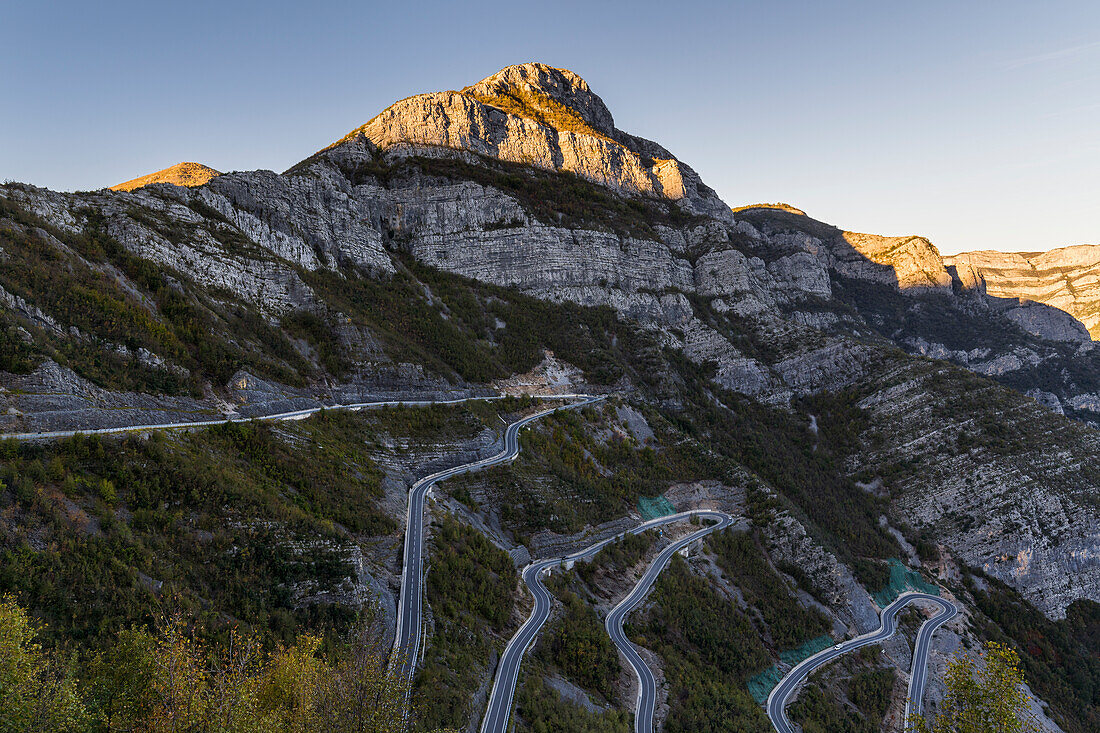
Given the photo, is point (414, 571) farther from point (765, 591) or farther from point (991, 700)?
point (765, 591)

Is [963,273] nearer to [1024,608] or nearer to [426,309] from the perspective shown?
[1024,608]

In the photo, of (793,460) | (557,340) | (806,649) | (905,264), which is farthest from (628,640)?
(905,264)

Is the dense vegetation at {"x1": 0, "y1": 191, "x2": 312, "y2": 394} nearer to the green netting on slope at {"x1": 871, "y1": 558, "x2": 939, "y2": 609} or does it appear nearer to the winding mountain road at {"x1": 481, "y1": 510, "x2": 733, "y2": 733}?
the winding mountain road at {"x1": 481, "y1": 510, "x2": 733, "y2": 733}

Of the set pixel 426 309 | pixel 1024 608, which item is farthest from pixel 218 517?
pixel 1024 608

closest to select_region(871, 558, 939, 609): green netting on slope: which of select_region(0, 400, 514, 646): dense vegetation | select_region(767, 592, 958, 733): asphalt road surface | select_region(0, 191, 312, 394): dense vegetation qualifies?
select_region(767, 592, 958, 733): asphalt road surface

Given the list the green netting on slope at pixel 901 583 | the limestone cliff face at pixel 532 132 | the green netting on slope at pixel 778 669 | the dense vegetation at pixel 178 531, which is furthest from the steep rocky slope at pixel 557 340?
the green netting on slope at pixel 778 669

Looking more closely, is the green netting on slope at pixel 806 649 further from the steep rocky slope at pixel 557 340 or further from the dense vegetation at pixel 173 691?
the dense vegetation at pixel 173 691
